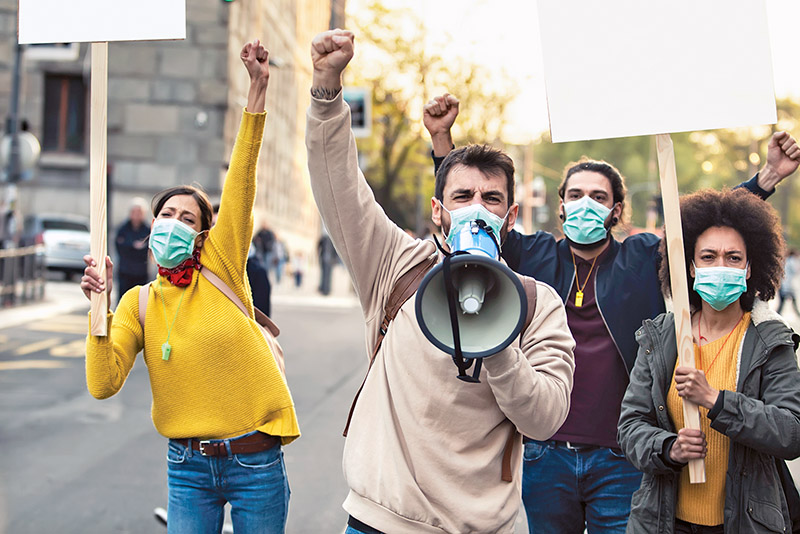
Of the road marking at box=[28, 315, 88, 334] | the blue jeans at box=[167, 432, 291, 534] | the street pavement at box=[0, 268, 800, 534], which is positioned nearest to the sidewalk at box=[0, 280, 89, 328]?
the street pavement at box=[0, 268, 800, 534]

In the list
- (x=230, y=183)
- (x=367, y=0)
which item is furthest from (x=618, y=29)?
(x=367, y=0)

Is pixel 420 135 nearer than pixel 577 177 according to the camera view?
No

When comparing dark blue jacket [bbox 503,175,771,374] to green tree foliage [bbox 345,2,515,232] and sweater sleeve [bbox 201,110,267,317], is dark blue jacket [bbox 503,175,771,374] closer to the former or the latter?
sweater sleeve [bbox 201,110,267,317]

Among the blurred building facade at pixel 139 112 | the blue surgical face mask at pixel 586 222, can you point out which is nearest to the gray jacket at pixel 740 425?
the blue surgical face mask at pixel 586 222

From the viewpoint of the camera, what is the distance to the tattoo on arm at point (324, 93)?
2.63m

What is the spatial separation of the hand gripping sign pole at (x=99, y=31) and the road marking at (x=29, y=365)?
7.88 metres

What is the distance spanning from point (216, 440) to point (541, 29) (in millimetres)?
1815

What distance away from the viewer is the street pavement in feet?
18.2

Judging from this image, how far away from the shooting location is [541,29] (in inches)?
112

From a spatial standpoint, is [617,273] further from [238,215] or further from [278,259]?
[278,259]

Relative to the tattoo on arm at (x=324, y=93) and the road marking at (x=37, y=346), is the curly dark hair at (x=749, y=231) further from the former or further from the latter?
the road marking at (x=37, y=346)

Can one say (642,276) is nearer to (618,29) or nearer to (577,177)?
(577,177)

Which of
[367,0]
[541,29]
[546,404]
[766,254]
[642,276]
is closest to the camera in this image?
[546,404]

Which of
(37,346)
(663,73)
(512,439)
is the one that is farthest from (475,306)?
(37,346)
